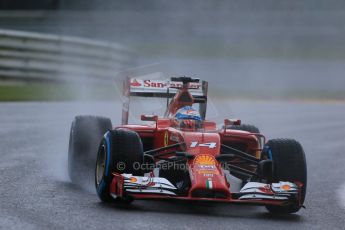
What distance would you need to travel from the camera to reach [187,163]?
26.7ft

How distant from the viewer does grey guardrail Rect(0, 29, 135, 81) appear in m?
19.5

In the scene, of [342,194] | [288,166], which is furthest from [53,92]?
[288,166]

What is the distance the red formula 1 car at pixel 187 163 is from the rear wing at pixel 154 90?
2.46ft

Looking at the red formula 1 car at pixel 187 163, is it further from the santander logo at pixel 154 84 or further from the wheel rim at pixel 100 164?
the santander logo at pixel 154 84

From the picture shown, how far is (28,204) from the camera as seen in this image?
7473 millimetres

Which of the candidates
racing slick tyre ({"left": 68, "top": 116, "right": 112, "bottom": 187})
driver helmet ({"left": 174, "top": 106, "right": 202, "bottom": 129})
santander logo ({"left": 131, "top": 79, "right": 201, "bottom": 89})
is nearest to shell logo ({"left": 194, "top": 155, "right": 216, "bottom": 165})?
driver helmet ({"left": 174, "top": 106, "right": 202, "bottom": 129})

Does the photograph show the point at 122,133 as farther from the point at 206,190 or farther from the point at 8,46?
the point at 8,46

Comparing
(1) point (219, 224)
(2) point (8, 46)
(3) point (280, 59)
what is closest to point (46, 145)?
(1) point (219, 224)

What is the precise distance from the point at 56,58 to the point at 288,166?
12.8m

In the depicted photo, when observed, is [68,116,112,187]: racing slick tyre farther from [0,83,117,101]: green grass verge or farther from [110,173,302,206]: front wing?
[0,83,117,101]: green grass verge

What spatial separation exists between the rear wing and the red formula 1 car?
0.75m

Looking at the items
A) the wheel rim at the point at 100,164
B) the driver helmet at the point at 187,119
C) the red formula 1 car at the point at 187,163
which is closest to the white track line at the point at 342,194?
the red formula 1 car at the point at 187,163

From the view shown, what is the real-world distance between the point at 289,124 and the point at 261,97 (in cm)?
519

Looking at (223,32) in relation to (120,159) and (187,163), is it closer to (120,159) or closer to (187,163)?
(187,163)
